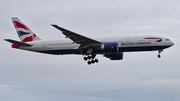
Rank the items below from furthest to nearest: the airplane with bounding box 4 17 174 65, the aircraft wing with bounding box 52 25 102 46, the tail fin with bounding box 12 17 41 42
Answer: the tail fin with bounding box 12 17 41 42 < the airplane with bounding box 4 17 174 65 < the aircraft wing with bounding box 52 25 102 46

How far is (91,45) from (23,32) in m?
11.8

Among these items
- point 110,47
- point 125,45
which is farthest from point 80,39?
point 125,45

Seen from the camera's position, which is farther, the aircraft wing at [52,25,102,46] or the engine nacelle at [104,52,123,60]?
the engine nacelle at [104,52,123,60]

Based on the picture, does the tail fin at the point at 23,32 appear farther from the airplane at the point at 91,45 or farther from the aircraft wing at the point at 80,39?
the aircraft wing at the point at 80,39

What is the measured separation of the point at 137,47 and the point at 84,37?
7096 mm

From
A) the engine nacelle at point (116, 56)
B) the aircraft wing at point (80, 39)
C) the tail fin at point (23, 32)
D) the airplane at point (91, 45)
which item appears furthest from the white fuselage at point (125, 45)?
the engine nacelle at point (116, 56)

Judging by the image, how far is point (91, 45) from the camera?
2596 inches

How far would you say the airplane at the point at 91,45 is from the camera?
2532 inches

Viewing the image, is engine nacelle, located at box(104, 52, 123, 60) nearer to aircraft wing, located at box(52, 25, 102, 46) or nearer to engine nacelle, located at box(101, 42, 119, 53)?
aircraft wing, located at box(52, 25, 102, 46)

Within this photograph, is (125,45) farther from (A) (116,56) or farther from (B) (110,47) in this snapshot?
(A) (116,56)

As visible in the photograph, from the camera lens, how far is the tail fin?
71.2m

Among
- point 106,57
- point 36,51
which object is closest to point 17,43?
point 36,51

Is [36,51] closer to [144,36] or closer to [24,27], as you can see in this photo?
[24,27]

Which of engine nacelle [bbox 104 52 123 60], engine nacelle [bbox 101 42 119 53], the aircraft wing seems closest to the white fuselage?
engine nacelle [bbox 101 42 119 53]
